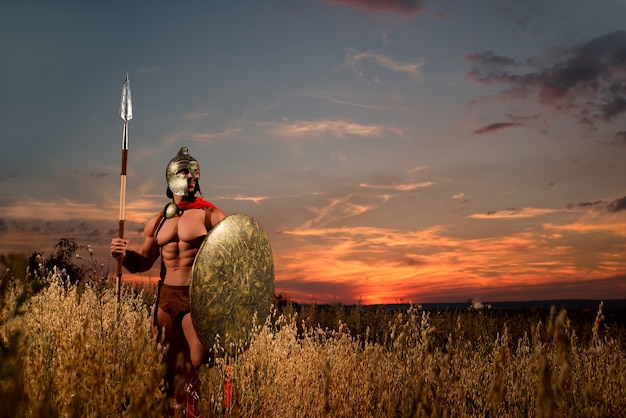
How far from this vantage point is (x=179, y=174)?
5586 millimetres

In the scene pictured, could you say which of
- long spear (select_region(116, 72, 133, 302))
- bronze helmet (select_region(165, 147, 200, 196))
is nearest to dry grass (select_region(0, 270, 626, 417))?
long spear (select_region(116, 72, 133, 302))

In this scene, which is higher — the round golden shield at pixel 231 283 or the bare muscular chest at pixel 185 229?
the bare muscular chest at pixel 185 229

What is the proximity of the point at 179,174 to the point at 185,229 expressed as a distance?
1.97 feet

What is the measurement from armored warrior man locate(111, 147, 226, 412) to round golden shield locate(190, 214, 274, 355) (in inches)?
11.8

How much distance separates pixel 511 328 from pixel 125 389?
39.9 feet

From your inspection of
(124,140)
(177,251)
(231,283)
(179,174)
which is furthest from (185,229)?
(124,140)

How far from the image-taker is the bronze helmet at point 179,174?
557 cm

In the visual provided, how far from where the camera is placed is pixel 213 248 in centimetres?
488

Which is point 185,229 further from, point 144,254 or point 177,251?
point 144,254

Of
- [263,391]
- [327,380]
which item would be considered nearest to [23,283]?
[327,380]

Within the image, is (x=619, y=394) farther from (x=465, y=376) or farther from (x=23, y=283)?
(x=23, y=283)

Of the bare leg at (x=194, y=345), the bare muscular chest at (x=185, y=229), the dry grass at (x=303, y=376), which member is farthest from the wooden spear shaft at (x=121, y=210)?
the bare leg at (x=194, y=345)

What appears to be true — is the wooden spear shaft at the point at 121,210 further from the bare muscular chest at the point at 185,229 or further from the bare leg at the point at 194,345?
the bare leg at the point at 194,345

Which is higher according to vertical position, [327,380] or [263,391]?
[327,380]
